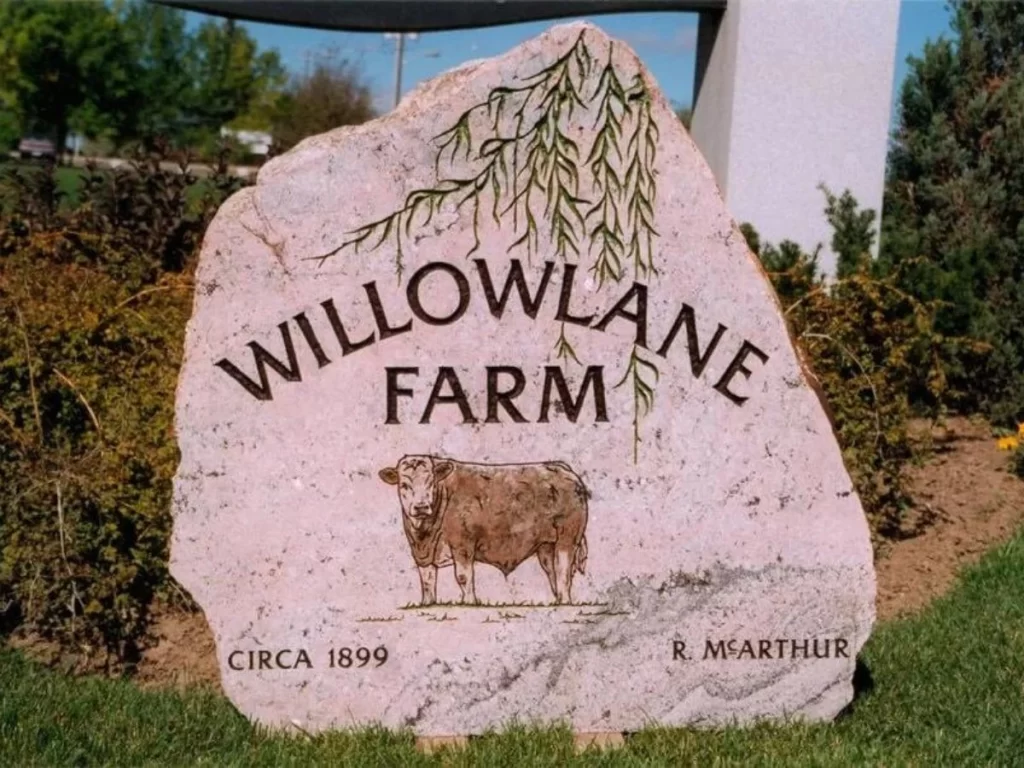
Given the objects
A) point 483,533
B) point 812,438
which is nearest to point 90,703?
point 483,533

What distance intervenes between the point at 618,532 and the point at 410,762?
0.85m

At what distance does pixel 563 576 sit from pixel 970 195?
4.62 meters

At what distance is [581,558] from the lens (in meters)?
3.63

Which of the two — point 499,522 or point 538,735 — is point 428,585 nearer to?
point 499,522

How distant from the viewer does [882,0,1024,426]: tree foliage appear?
6895mm

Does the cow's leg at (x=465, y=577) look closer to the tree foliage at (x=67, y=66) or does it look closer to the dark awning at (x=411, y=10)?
the dark awning at (x=411, y=10)

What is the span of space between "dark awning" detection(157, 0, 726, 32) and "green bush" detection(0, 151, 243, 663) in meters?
2.07

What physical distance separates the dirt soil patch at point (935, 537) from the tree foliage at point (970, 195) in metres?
0.46

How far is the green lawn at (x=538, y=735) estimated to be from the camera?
3449 mm

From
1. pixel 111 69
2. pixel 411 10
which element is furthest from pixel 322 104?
pixel 411 10

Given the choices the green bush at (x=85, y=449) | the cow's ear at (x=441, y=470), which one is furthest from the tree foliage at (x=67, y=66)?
the cow's ear at (x=441, y=470)

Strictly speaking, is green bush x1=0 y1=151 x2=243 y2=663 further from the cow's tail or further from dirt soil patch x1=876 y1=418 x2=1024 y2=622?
dirt soil patch x1=876 y1=418 x2=1024 y2=622

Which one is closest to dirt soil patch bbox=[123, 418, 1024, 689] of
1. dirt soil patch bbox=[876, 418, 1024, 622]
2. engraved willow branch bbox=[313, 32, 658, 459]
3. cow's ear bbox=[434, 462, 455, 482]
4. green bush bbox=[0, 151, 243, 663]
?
dirt soil patch bbox=[876, 418, 1024, 622]

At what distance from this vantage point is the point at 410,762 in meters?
3.42
